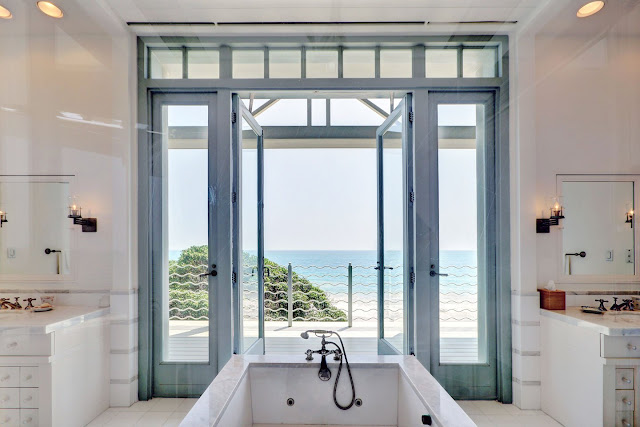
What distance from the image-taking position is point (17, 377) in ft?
4.12

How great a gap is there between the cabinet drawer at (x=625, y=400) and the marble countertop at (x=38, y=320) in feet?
8.21

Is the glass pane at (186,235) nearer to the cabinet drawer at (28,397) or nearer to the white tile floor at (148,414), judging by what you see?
the white tile floor at (148,414)

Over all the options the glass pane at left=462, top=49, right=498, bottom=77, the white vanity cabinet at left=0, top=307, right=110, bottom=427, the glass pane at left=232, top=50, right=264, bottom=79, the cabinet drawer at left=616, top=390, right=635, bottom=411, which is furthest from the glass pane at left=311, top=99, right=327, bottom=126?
the cabinet drawer at left=616, top=390, right=635, bottom=411

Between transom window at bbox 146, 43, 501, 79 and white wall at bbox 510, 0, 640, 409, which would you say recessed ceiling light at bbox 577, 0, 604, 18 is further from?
transom window at bbox 146, 43, 501, 79

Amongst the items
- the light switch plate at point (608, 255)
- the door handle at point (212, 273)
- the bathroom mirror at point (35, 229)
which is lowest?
the door handle at point (212, 273)

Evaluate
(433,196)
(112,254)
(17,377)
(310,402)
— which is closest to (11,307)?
(17,377)

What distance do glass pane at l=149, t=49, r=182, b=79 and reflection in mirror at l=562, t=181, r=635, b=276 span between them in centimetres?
236

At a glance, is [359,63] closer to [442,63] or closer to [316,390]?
[442,63]

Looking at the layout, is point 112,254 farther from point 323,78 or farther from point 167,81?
point 323,78

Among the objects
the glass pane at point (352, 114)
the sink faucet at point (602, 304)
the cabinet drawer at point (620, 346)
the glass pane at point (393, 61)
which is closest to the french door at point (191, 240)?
the glass pane at point (352, 114)

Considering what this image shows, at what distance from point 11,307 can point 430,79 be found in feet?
7.65

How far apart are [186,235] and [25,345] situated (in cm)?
93

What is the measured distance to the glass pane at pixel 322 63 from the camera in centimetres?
205

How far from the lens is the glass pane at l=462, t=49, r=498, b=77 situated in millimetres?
2055
